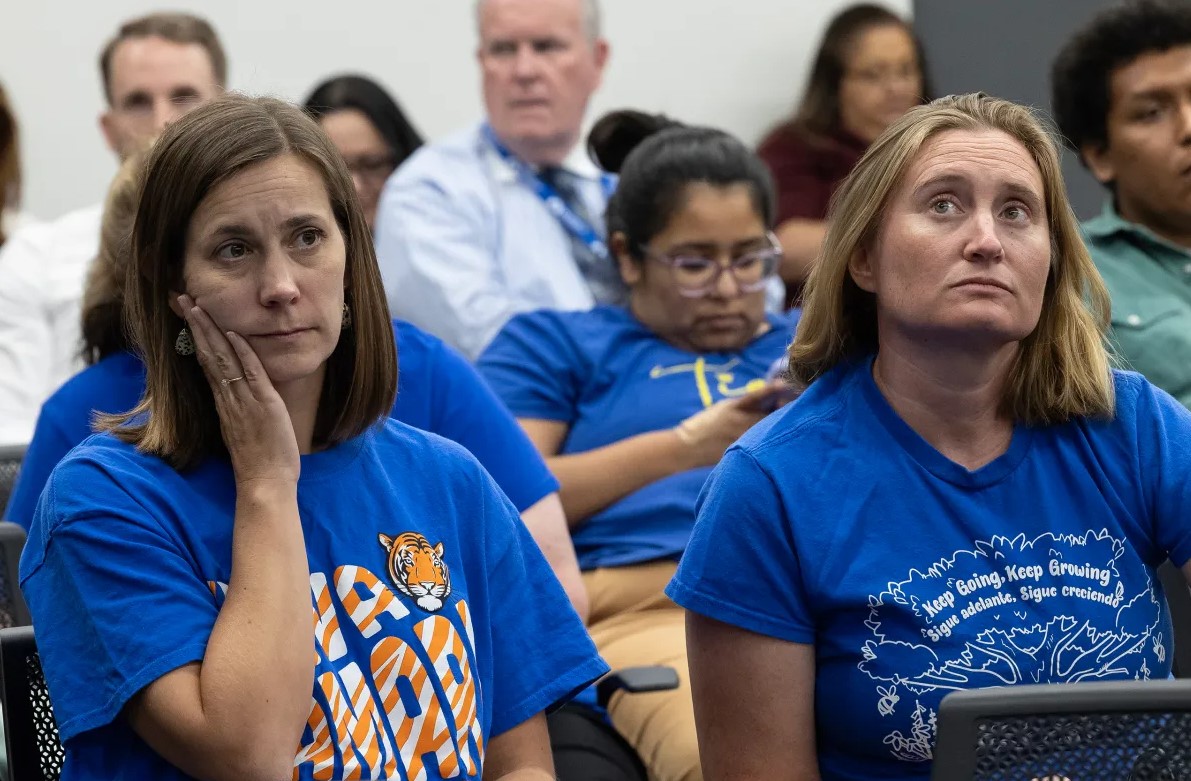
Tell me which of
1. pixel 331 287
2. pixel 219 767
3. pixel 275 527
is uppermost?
pixel 331 287

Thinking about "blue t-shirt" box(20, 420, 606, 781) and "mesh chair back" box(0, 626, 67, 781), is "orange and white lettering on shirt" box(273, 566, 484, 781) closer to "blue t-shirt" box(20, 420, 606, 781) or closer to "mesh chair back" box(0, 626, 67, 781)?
"blue t-shirt" box(20, 420, 606, 781)

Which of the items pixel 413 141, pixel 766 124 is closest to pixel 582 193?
pixel 413 141

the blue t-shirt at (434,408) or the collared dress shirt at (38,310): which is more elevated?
the blue t-shirt at (434,408)

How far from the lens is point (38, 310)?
12.4ft

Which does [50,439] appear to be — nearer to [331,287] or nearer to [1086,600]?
[331,287]

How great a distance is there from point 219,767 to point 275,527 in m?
0.24

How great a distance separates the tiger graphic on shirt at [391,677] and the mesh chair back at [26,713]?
0.96ft

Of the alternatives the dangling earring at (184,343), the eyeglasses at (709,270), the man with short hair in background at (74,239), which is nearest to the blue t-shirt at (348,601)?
the dangling earring at (184,343)

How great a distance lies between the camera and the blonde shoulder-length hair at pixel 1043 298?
1.99m

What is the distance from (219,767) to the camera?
1.53m

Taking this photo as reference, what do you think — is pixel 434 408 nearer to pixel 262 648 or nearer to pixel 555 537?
pixel 555 537

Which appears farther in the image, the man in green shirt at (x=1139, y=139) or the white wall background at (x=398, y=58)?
the white wall background at (x=398, y=58)

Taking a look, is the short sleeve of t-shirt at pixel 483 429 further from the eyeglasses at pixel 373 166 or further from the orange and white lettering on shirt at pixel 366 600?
the eyeglasses at pixel 373 166

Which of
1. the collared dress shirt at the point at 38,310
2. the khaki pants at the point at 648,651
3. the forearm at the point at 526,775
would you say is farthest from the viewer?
the collared dress shirt at the point at 38,310
